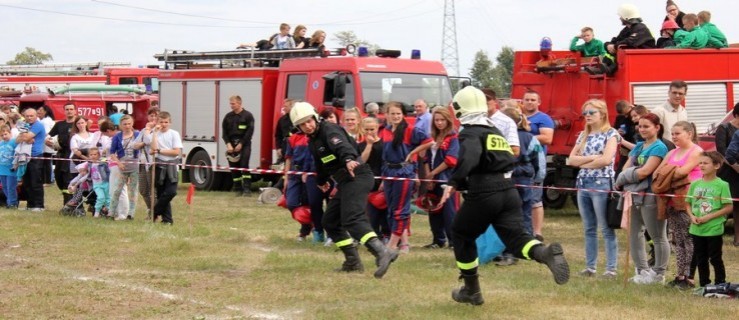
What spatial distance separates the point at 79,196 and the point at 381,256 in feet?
25.1

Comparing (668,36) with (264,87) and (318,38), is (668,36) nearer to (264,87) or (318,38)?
(318,38)

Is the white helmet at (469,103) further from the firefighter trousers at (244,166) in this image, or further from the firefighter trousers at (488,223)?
the firefighter trousers at (244,166)

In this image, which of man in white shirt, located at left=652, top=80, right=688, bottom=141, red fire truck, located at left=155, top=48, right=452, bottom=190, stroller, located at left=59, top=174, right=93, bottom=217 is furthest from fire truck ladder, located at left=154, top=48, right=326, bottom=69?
man in white shirt, located at left=652, top=80, right=688, bottom=141

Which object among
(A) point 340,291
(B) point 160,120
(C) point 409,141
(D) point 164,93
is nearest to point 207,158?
(D) point 164,93

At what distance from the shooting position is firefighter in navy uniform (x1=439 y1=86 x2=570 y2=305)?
359 inches

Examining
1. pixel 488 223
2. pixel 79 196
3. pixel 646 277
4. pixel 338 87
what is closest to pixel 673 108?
pixel 646 277

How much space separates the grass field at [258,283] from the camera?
361 inches

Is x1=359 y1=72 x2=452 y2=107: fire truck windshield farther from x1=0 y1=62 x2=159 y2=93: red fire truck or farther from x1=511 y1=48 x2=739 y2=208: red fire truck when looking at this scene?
x1=0 y1=62 x2=159 y2=93: red fire truck

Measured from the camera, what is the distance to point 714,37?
17.1 metres

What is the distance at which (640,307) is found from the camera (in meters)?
9.29

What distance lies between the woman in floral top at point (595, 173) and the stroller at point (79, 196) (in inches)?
327

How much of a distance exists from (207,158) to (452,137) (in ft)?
37.4

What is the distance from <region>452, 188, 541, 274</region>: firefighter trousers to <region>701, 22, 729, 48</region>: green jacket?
29.0 ft

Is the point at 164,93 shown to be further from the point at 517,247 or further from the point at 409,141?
the point at 517,247
